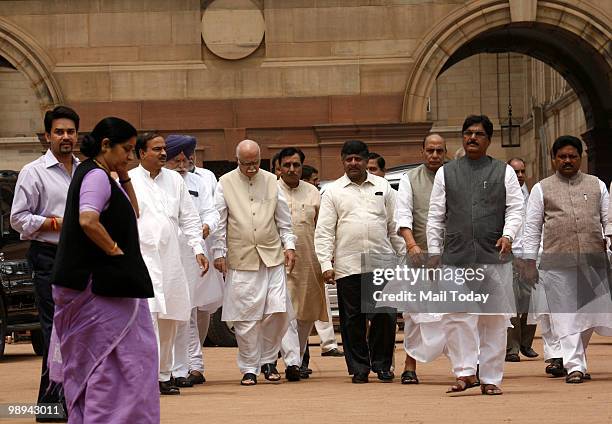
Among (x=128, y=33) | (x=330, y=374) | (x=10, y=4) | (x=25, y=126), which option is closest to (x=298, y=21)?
(x=128, y=33)

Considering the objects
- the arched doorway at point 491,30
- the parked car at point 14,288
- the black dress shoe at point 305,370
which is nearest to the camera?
the black dress shoe at point 305,370

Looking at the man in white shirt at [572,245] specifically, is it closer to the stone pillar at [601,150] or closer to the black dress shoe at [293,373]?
the black dress shoe at [293,373]

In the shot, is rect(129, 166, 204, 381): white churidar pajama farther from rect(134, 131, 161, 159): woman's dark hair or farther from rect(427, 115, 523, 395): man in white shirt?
rect(427, 115, 523, 395): man in white shirt

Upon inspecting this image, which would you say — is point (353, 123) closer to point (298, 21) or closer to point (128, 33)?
point (298, 21)

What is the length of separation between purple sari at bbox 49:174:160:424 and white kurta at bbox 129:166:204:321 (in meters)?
3.59

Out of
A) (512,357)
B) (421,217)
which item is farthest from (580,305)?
(512,357)

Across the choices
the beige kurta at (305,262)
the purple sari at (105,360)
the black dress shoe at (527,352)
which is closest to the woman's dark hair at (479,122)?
the beige kurta at (305,262)

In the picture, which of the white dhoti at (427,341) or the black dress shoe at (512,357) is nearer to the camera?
the white dhoti at (427,341)

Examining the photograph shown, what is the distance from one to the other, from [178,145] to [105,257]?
6.14 metres

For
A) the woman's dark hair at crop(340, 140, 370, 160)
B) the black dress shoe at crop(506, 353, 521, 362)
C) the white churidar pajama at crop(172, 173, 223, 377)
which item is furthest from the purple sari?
the black dress shoe at crop(506, 353, 521, 362)

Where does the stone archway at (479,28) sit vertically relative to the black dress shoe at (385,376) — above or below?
above

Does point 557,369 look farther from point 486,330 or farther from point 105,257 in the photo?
point 105,257

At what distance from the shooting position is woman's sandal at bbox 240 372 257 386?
1373cm

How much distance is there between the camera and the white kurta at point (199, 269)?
14141 millimetres
